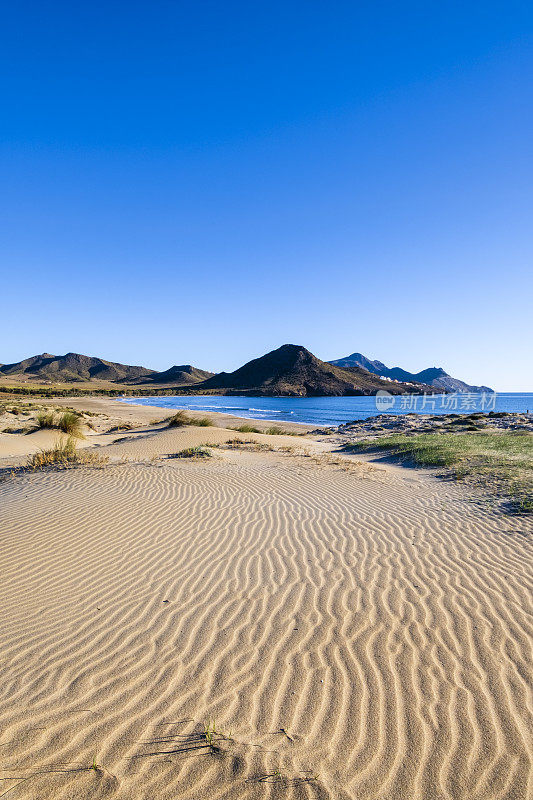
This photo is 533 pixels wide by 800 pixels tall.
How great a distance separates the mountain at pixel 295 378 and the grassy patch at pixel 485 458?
288 ft

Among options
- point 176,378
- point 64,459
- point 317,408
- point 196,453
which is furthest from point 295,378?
point 64,459

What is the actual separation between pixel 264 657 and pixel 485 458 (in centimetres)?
1184

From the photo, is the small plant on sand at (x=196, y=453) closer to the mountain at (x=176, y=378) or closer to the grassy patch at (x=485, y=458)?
the grassy patch at (x=485, y=458)

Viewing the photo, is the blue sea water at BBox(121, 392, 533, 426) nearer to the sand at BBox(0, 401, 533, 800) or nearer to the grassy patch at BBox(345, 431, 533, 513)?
the grassy patch at BBox(345, 431, 533, 513)

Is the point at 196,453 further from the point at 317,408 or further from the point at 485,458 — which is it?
the point at 317,408

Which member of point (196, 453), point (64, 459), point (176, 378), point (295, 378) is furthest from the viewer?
point (176, 378)

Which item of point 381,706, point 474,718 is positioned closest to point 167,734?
point 381,706

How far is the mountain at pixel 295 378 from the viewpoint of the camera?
362ft

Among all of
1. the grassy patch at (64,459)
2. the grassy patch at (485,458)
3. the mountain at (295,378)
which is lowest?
the grassy patch at (64,459)

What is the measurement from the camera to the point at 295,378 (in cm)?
11594

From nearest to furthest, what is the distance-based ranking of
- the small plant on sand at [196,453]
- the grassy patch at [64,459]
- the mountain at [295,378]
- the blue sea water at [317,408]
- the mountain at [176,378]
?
the grassy patch at [64,459]
the small plant on sand at [196,453]
the blue sea water at [317,408]
the mountain at [295,378]
the mountain at [176,378]

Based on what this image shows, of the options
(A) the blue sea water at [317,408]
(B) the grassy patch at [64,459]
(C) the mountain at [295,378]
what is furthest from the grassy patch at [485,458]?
(C) the mountain at [295,378]

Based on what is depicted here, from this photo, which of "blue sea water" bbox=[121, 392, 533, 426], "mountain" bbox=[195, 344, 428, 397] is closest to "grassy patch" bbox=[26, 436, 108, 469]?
"blue sea water" bbox=[121, 392, 533, 426]

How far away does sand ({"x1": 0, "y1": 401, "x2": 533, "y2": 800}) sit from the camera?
7.94 ft
